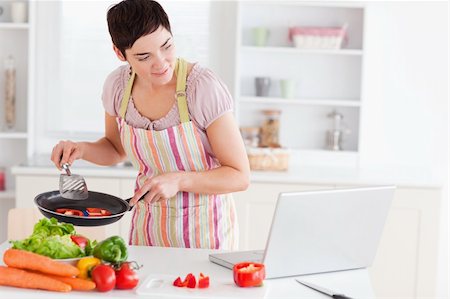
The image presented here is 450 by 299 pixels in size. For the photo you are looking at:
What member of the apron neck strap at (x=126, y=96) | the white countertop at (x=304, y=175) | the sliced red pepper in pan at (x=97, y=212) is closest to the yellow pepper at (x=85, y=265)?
the sliced red pepper in pan at (x=97, y=212)

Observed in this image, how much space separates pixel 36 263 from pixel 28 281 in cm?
5

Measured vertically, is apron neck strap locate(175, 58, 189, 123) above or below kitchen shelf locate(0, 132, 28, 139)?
above

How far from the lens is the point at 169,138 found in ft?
8.80

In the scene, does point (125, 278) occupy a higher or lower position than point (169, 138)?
lower

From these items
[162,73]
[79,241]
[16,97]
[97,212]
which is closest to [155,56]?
[162,73]

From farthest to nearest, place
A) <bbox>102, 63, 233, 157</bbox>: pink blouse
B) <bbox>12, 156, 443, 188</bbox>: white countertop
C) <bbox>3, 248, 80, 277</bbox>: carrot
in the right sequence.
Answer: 1. <bbox>12, 156, 443, 188</bbox>: white countertop
2. <bbox>102, 63, 233, 157</bbox>: pink blouse
3. <bbox>3, 248, 80, 277</bbox>: carrot

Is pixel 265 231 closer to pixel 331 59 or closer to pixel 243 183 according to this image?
pixel 331 59

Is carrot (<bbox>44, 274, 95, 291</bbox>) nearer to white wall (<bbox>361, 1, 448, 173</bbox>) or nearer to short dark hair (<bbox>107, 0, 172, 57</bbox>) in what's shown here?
short dark hair (<bbox>107, 0, 172, 57</bbox>)

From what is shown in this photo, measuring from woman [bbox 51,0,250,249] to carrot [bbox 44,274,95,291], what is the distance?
455 mm

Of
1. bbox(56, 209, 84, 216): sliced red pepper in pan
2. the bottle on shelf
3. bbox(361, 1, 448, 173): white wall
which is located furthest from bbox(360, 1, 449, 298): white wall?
bbox(56, 209, 84, 216): sliced red pepper in pan

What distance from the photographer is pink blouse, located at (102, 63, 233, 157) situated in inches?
102

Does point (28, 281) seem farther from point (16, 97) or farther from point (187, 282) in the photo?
point (16, 97)

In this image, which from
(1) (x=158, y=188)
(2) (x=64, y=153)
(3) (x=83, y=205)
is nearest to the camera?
(1) (x=158, y=188)

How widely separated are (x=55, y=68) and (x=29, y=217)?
6.14 ft
